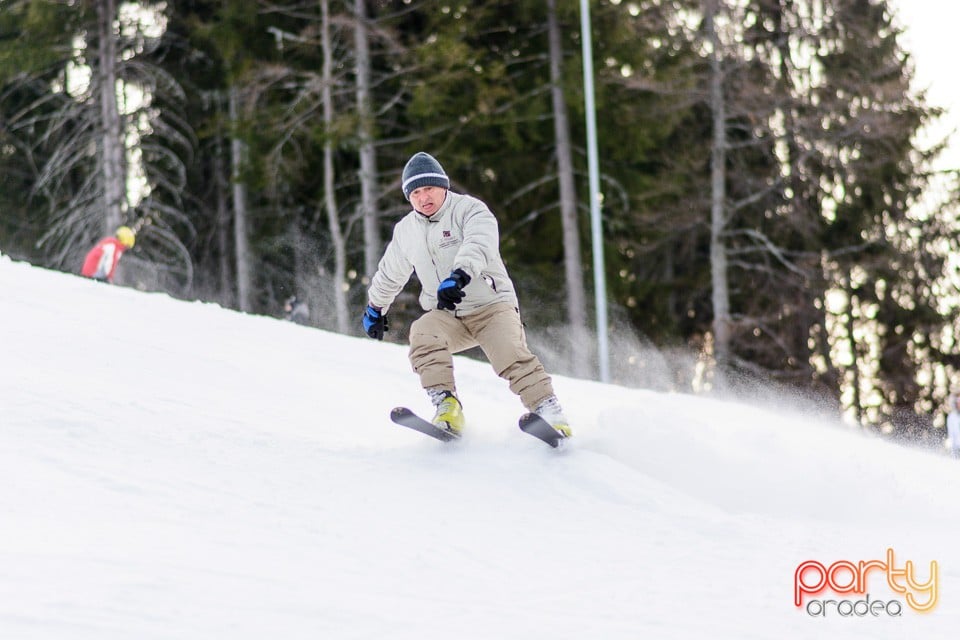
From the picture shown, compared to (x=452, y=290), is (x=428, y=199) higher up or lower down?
higher up

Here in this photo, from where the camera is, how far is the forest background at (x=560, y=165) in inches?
789

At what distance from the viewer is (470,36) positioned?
21.1 meters

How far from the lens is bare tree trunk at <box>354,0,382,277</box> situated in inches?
778

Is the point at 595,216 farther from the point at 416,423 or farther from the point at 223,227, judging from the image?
the point at 223,227

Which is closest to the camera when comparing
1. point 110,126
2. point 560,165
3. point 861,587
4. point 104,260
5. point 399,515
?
point 861,587

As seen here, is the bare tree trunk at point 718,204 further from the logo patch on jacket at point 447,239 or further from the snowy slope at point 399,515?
the logo patch on jacket at point 447,239

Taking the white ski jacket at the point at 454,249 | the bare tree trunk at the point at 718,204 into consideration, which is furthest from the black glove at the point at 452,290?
the bare tree trunk at the point at 718,204

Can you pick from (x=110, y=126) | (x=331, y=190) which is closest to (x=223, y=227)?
(x=110, y=126)

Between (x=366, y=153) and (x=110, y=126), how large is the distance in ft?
17.4

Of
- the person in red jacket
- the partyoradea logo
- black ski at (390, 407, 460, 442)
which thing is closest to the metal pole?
the person in red jacket

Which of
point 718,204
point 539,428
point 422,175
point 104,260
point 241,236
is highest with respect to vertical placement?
point 241,236

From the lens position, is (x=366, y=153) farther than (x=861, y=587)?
Yes

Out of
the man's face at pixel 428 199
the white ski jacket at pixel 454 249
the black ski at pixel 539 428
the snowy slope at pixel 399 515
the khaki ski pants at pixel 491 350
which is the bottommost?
the snowy slope at pixel 399 515

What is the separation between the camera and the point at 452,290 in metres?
5.42
